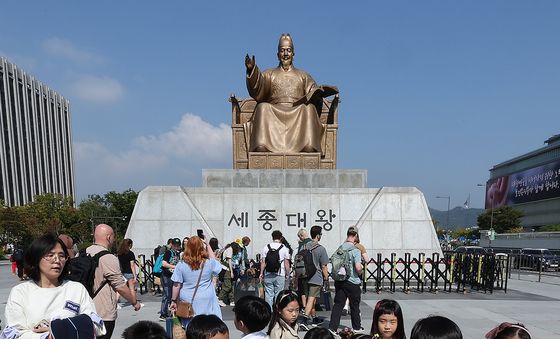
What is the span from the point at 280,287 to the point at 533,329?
3.41 m

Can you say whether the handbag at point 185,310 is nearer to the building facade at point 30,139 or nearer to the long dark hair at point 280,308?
the long dark hair at point 280,308

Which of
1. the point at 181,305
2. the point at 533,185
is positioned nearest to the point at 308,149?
the point at 181,305

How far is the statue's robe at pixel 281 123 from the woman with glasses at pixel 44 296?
35.0ft

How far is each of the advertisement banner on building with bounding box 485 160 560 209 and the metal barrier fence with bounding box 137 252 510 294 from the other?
5436 cm

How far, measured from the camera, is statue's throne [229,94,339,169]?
44.3 feet

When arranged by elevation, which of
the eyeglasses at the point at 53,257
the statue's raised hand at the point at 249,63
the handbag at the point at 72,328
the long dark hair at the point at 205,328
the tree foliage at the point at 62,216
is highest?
the statue's raised hand at the point at 249,63

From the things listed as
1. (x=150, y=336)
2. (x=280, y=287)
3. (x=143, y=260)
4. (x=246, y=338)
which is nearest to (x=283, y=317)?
(x=246, y=338)

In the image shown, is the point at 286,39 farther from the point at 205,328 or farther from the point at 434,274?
the point at 205,328

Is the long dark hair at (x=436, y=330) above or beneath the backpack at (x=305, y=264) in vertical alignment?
above

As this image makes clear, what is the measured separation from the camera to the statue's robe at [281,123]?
13609 millimetres

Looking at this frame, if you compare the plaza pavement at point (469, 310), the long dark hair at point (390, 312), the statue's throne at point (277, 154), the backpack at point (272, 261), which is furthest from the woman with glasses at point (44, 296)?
the statue's throne at point (277, 154)

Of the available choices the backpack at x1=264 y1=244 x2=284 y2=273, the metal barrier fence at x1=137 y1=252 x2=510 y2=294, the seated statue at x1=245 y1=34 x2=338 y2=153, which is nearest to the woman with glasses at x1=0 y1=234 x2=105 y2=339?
the backpack at x1=264 y1=244 x2=284 y2=273

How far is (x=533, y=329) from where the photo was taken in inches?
278

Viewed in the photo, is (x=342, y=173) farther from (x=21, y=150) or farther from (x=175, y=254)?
(x=21, y=150)
